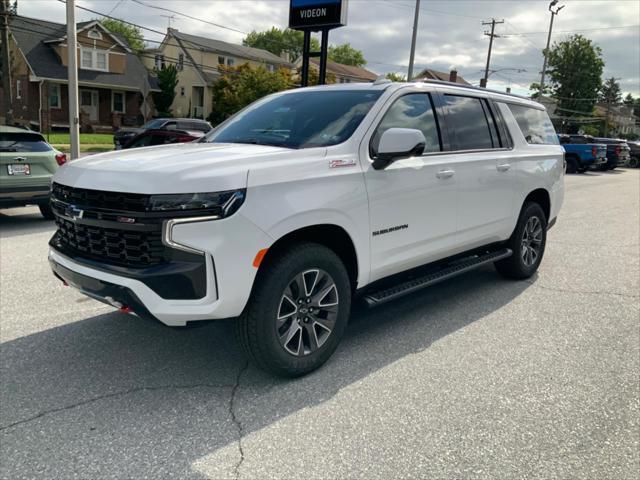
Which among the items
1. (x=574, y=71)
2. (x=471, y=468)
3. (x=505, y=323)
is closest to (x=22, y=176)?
(x=505, y=323)

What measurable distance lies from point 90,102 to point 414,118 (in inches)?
1548

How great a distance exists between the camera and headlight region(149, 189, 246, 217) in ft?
9.78

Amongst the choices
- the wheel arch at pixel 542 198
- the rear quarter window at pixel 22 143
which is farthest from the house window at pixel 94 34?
the wheel arch at pixel 542 198

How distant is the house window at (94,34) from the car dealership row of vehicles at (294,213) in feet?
126

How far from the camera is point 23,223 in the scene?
8.91m

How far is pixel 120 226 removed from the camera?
310cm

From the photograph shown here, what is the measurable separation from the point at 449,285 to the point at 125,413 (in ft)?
12.3

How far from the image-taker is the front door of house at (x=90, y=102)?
38.5 metres

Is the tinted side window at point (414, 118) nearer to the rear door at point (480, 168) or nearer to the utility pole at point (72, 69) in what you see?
the rear door at point (480, 168)

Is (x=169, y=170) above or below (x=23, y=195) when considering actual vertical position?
above

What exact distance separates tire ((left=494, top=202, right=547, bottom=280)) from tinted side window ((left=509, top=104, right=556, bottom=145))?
75cm

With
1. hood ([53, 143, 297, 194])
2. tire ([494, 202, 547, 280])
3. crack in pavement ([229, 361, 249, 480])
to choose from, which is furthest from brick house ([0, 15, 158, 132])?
crack in pavement ([229, 361, 249, 480])

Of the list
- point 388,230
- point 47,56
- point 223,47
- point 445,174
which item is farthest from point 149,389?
point 223,47

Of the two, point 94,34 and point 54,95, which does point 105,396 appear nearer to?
point 54,95
